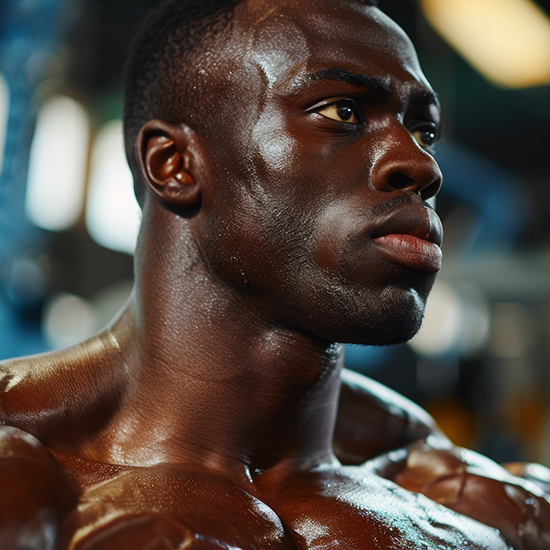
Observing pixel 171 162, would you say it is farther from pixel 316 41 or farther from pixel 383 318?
pixel 383 318

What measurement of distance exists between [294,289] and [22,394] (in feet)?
1.69

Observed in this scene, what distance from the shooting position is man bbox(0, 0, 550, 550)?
1.26m

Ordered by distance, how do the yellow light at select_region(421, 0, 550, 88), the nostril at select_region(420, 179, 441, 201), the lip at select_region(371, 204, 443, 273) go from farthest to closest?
1. the yellow light at select_region(421, 0, 550, 88)
2. the nostril at select_region(420, 179, 441, 201)
3. the lip at select_region(371, 204, 443, 273)

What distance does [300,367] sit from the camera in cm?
137

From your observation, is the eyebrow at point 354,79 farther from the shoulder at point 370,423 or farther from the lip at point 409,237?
the shoulder at point 370,423

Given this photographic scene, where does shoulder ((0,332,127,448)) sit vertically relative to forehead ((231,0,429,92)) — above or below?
below

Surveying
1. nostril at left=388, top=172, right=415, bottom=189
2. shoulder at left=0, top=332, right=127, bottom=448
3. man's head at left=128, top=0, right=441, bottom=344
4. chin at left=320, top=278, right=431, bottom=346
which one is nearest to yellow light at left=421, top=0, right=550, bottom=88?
man's head at left=128, top=0, right=441, bottom=344

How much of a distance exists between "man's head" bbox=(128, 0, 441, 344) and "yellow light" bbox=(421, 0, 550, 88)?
3688 mm

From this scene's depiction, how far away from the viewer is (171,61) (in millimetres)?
1501

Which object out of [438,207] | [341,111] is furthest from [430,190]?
[438,207]

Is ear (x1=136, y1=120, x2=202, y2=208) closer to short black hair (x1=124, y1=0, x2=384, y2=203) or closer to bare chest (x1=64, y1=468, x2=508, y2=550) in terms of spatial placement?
short black hair (x1=124, y1=0, x2=384, y2=203)

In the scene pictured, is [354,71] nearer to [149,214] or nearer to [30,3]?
[149,214]

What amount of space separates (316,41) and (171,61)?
32 centimetres

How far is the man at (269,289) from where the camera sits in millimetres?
1264
